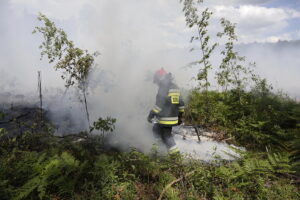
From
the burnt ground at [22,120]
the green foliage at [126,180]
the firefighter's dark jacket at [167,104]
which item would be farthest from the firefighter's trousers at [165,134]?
the burnt ground at [22,120]

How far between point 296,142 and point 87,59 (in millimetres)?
5778

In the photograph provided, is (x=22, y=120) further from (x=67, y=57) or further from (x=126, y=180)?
(x=126, y=180)

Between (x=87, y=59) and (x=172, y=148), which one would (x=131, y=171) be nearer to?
(x=172, y=148)

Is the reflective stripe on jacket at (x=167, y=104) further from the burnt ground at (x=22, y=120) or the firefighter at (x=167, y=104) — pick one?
the burnt ground at (x=22, y=120)

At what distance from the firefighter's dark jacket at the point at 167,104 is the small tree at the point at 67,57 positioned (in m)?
2.23

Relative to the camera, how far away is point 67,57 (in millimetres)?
5676

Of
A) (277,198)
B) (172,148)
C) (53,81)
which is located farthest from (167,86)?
(53,81)

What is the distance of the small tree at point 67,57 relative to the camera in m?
5.34

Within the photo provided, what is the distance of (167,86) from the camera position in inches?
197

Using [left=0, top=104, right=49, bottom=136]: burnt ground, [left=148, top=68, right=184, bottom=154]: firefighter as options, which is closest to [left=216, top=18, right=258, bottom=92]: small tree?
[left=148, top=68, right=184, bottom=154]: firefighter

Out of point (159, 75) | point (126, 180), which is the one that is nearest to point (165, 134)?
point (159, 75)

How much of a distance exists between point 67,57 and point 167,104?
10.7 ft

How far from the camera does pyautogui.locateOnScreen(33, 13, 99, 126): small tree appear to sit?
5340mm

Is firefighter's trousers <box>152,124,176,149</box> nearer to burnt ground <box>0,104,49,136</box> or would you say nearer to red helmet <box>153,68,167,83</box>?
red helmet <box>153,68,167,83</box>
